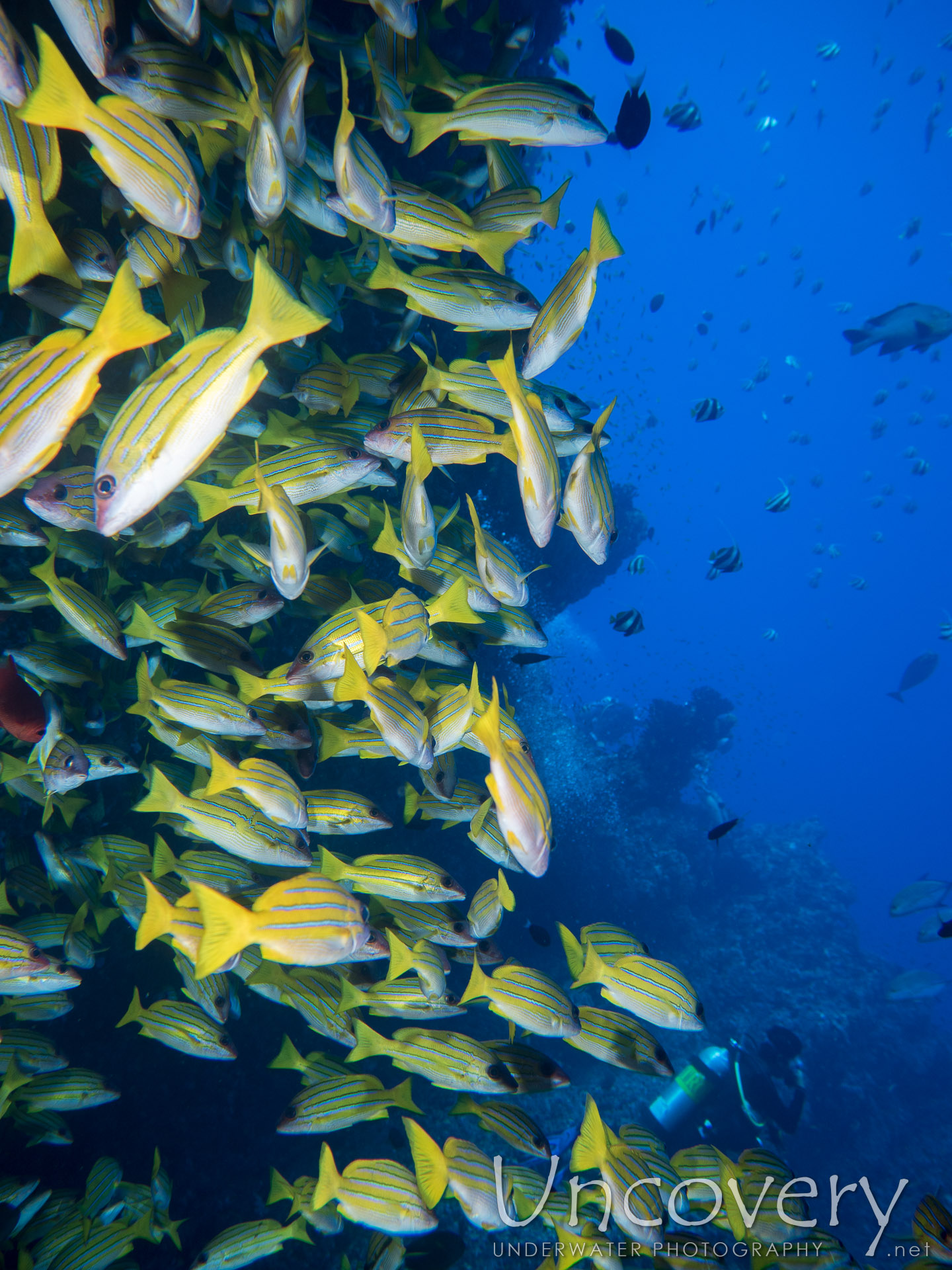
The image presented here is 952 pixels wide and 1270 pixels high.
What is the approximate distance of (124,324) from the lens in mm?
1414

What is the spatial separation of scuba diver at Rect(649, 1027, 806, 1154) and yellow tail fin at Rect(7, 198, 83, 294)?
11.2m

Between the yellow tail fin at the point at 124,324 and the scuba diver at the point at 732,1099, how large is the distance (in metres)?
A: 10.9

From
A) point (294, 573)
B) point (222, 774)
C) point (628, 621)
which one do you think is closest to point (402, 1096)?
point (222, 774)

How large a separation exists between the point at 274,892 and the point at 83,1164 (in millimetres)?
5928

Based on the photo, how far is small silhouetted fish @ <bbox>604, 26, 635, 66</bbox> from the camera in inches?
205

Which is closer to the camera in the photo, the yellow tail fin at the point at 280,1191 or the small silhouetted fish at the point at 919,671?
the yellow tail fin at the point at 280,1191

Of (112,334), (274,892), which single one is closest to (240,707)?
(274,892)

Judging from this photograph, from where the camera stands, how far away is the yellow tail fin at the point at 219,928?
6.03ft

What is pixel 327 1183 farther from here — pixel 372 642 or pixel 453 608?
pixel 453 608

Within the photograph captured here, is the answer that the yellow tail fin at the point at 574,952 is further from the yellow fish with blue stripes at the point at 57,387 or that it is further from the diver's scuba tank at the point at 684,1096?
the diver's scuba tank at the point at 684,1096

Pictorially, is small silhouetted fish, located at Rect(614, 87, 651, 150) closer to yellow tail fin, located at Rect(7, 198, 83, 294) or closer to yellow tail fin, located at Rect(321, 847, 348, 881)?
yellow tail fin, located at Rect(7, 198, 83, 294)

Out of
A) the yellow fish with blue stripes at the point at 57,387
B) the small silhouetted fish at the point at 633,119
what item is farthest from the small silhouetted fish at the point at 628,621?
the yellow fish with blue stripes at the point at 57,387

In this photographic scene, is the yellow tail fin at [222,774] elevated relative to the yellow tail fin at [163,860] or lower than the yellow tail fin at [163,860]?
elevated

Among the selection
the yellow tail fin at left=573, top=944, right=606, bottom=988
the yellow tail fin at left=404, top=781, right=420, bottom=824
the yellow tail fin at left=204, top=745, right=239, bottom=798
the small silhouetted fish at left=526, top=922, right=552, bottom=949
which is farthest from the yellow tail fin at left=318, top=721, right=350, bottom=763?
the small silhouetted fish at left=526, top=922, right=552, bottom=949
